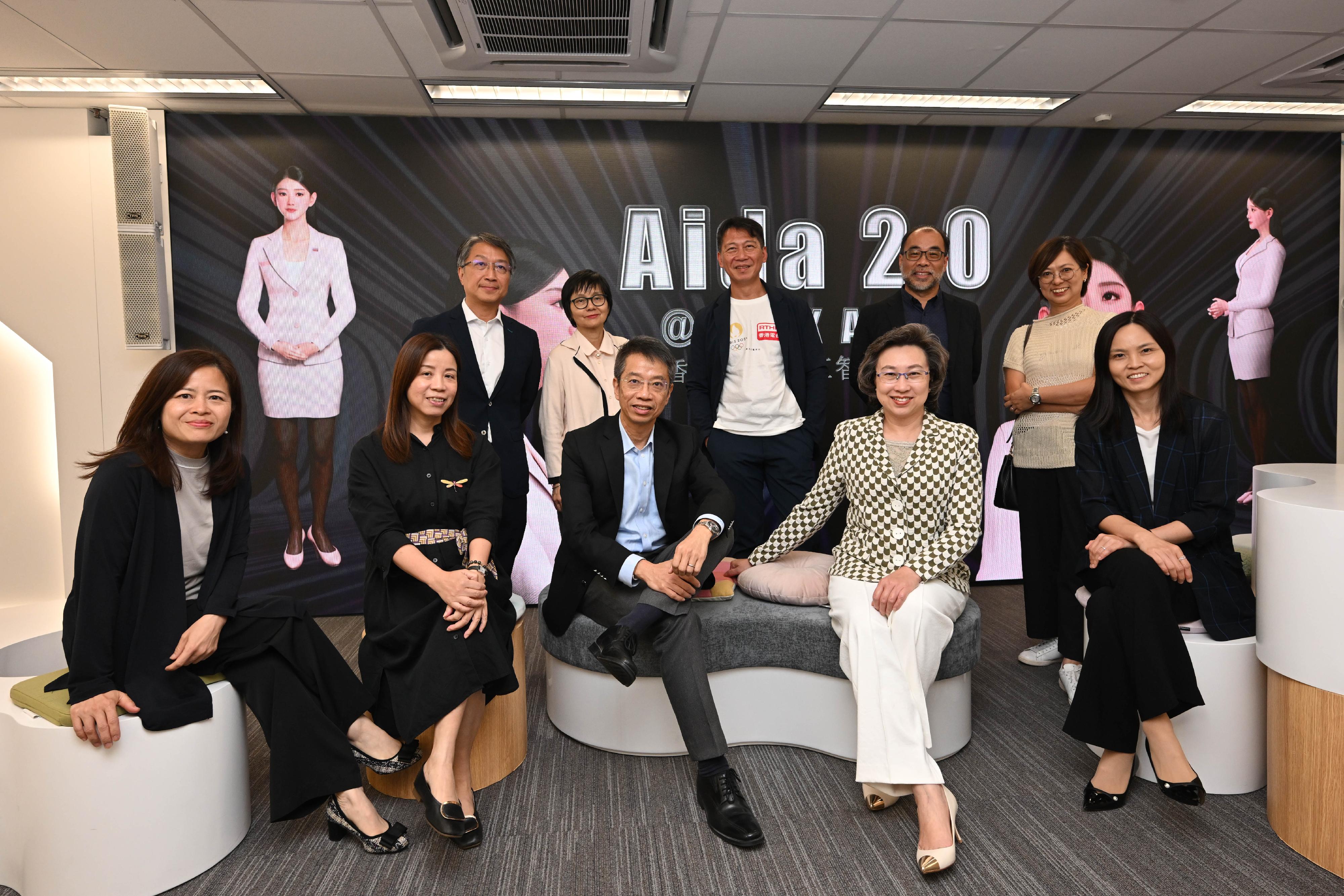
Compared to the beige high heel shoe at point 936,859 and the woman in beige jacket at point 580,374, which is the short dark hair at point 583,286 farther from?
the beige high heel shoe at point 936,859

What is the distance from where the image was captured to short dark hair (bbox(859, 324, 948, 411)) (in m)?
2.55

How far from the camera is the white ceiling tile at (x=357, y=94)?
3994 millimetres

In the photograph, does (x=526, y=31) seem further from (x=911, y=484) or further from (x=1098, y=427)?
(x=1098, y=427)

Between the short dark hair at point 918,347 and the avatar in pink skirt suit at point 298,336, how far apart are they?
3144 mm

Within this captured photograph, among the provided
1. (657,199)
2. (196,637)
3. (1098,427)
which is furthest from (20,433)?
(1098,427)

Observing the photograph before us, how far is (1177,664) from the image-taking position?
7.42ft

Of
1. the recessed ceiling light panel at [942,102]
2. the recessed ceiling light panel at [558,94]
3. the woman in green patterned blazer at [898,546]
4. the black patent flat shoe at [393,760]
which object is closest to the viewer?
the woman in green patterned blazer at [898,546]

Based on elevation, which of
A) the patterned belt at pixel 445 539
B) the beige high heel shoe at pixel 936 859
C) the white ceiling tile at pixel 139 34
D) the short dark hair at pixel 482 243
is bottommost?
the beige high heel shoe at pixel 936 859

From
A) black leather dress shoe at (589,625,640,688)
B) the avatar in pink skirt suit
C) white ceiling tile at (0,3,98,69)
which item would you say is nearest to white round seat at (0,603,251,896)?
black leather dress shoe at (589,625,640,688)

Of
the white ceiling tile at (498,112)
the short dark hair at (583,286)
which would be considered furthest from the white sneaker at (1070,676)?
the white ceiling tile at (498,112)

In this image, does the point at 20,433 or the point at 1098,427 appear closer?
the point at 1098,427

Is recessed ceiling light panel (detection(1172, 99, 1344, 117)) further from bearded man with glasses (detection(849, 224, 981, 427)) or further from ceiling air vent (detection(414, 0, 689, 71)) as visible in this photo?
ceiling air vent (detection(414, 0, 689, 71))

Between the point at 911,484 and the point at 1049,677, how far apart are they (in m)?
1.48

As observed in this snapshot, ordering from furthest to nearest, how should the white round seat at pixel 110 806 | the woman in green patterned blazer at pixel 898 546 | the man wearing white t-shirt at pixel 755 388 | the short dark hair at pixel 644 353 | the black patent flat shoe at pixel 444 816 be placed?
the man wearing white t-shirt at pixel 755 388, the short dark hair at pixel 644 353, the woman in green patterned blazer at pixel 898 546, the black patent flat shoe at pixel 444 816, the white round seat at pixel 110 806
